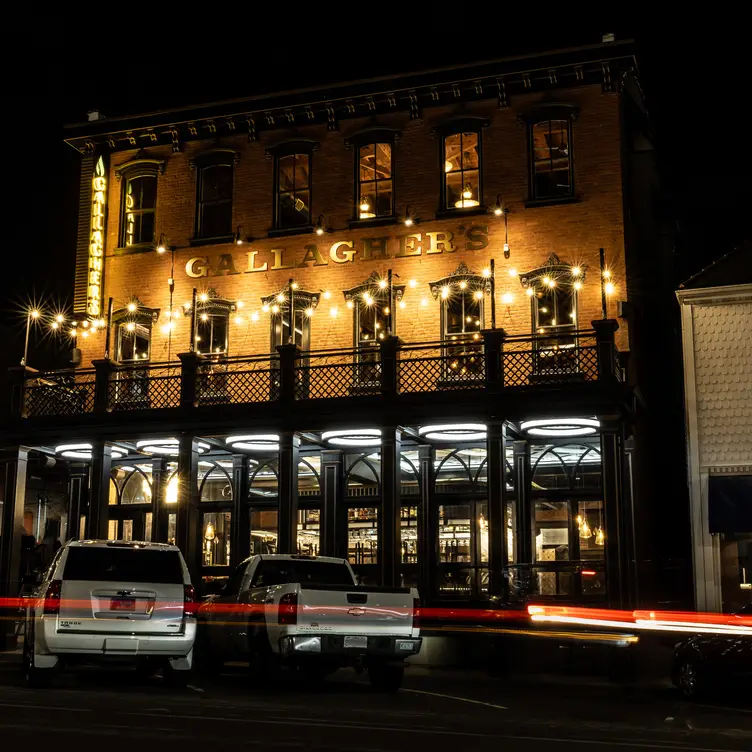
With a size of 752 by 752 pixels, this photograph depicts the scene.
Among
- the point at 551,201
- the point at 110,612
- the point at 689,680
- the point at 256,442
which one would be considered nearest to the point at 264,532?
the point at 256,442

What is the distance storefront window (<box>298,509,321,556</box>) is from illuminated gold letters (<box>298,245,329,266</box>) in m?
6.01

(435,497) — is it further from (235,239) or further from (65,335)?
(65,335)

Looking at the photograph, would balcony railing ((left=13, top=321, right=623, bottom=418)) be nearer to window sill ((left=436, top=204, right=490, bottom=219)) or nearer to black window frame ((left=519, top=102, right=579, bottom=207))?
window sill ((left=436, top=204, right=490, bottom=219))

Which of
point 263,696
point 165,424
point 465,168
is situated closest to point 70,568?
point 263,696

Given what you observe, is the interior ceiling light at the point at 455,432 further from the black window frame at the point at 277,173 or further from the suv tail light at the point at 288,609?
the suv tail light at the point at 288,609

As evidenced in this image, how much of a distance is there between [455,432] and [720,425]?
5.50m

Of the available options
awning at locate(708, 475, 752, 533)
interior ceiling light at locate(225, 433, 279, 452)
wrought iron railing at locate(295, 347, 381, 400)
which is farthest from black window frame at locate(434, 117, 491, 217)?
awning at locate(708, 475, 752, 533)

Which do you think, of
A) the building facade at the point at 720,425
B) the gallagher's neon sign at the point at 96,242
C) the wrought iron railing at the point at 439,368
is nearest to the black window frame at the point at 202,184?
the gallagher's neon sign at the point at 96,242

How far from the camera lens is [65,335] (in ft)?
96.0

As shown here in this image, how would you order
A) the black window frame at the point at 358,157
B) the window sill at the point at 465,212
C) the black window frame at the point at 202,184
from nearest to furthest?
the window sill at the point at 465,212 < the black window frame at the point at 358,157 < the black window frame at the point at 202,184

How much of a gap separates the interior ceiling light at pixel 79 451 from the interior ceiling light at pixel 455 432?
7362 millimetres

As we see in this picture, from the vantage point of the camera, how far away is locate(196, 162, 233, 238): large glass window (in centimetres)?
2716

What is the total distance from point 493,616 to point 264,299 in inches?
438

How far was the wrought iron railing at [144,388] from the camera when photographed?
23777 millimetres
